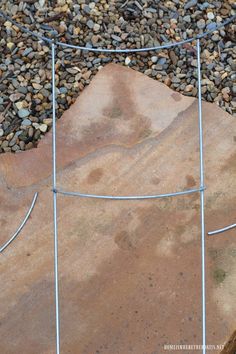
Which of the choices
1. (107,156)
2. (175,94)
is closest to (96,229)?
(107,156)

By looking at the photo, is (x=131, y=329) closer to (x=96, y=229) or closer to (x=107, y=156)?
(x=96, y=229)

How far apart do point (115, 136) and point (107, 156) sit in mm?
91

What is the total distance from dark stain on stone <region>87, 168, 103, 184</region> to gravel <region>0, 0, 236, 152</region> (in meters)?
0.27

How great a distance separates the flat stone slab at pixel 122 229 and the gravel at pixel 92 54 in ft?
0.28

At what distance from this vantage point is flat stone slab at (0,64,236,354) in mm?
1932

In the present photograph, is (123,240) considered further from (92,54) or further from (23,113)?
(92,54)

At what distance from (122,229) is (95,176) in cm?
23

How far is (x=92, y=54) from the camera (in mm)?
2443

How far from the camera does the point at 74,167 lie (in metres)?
2.19

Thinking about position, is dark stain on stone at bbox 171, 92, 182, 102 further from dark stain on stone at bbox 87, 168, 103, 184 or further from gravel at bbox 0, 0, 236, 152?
dark stain on stone at bbox 87, 168, 103, 184

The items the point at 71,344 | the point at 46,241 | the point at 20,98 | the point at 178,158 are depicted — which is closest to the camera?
the point at 71,344

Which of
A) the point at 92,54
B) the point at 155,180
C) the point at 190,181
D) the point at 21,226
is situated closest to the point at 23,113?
the point at 92,54

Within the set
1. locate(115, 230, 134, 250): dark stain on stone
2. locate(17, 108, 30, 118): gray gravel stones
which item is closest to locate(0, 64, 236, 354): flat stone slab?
locate(115, 230, 134, 250): dark stain on stone

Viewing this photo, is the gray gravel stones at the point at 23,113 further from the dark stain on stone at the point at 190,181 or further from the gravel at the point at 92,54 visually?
the dark stain on stone at the point at 190,181
